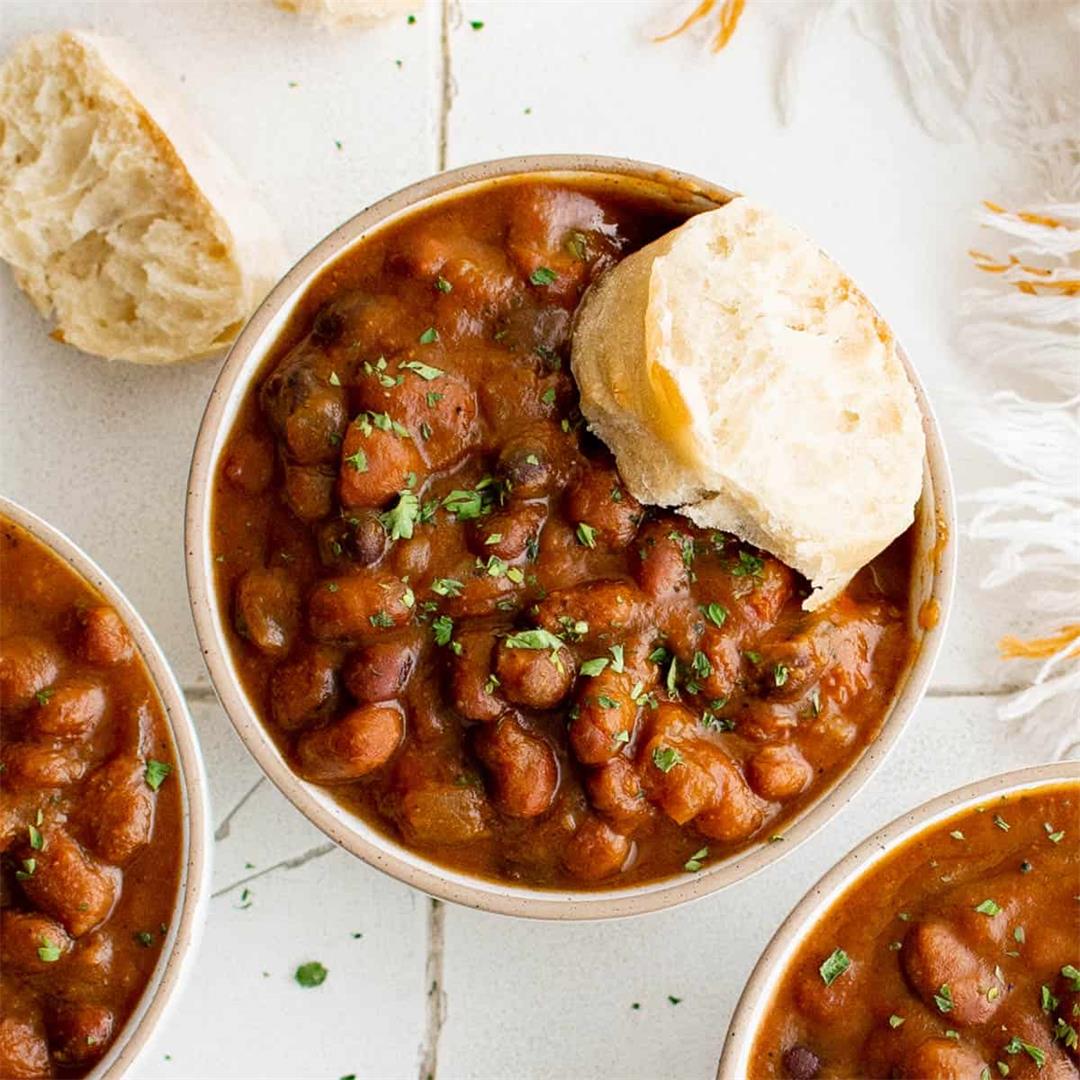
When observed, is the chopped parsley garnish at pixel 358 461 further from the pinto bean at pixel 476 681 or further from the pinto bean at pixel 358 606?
the pinto bean at pixel 476 681

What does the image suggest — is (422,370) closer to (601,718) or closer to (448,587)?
(448,587)

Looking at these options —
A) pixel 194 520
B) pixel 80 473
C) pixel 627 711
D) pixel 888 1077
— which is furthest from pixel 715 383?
pixel 80 473

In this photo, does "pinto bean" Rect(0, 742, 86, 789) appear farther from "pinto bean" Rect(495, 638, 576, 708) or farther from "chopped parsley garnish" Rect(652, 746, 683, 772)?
"chopped parsley garnish" Rect(652, 746, 683, 772)

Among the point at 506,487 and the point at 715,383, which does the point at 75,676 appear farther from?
the point at 715,383

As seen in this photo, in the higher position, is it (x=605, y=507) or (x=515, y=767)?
(x=605, y=507)

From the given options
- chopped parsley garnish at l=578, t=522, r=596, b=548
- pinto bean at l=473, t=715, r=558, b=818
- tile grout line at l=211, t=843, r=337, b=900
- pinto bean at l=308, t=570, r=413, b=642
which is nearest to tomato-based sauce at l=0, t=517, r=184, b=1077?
pinto bean at l=308, t=570, r=413, b=642

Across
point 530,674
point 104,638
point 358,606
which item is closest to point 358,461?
point 358,606

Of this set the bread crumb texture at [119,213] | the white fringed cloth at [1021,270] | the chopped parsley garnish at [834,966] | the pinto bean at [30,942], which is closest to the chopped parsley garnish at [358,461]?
the bread crumb texture at [119,213]
